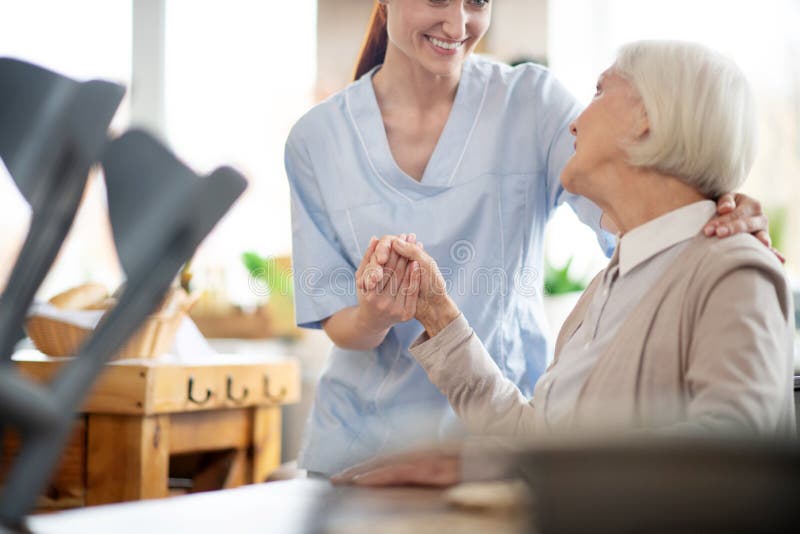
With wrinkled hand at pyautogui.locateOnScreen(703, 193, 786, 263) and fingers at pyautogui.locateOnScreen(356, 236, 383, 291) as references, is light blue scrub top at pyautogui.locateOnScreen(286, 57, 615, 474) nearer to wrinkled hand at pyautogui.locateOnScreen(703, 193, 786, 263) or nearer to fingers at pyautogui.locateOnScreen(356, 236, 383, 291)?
fingers at pyautogui.locateOnScreen(356, 236, 383, 291)

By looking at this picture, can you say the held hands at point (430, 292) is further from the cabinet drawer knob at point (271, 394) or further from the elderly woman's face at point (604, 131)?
the cabinet drawer knob at point (271, 394)

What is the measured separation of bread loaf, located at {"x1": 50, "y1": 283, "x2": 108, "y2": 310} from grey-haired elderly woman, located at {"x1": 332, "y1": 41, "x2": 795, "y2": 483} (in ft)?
3.98

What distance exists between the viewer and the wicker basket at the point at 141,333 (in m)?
2.16

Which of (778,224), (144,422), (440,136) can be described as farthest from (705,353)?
(778,224)

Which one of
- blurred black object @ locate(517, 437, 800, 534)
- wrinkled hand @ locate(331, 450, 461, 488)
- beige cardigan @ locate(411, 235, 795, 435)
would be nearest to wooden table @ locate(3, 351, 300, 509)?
beige cardigan @ locate(411, 235, 795, 435)

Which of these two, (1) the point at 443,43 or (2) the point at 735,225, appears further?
(1) the point at 443,43

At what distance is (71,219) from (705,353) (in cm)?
68

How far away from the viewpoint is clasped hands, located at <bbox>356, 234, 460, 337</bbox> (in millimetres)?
1270

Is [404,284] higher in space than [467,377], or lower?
higher

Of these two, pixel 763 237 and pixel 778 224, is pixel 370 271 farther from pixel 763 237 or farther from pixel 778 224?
pixel 778 224

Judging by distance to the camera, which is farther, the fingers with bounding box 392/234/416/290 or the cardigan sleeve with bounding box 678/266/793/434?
the fingers with bounding box 392/234/416/290

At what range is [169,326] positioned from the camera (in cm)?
228

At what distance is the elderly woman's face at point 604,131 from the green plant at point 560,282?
1.31m

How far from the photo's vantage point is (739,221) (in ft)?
3.48
